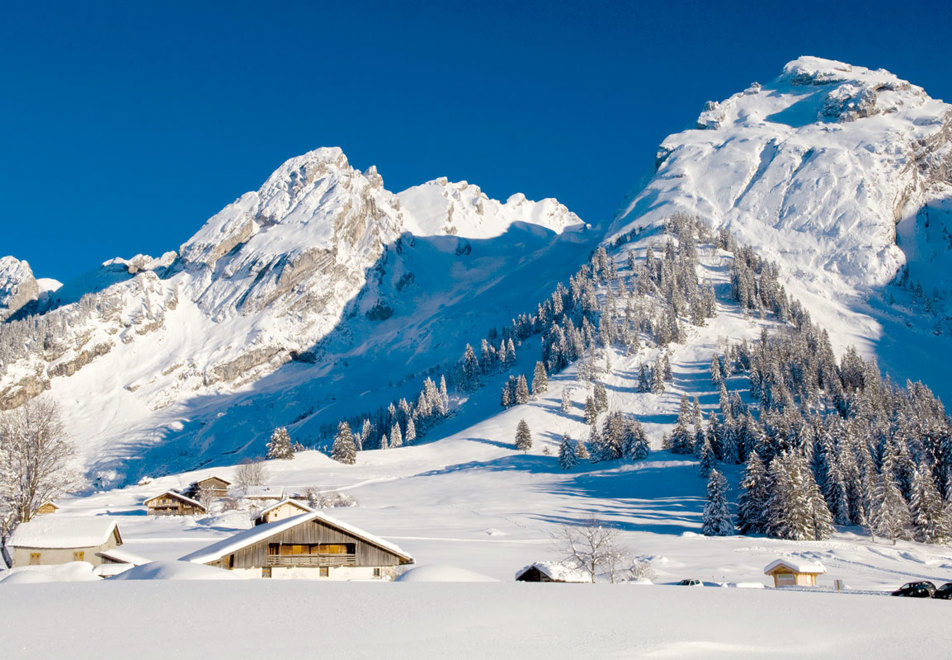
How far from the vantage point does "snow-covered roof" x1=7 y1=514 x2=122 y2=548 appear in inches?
1553

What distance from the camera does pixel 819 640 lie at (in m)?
11.5

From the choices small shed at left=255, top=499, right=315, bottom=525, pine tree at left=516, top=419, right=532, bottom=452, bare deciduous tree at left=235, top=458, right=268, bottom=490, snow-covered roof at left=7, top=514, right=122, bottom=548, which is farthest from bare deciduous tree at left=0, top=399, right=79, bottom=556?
pine tree at left=516, top=419, right=532, bottom=452

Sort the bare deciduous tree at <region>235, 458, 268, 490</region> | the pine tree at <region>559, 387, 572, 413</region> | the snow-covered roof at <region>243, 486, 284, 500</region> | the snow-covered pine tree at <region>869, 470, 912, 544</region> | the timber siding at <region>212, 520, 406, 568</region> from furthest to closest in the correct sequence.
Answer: the pine tree at <region>559, 387, 572, 413</region>, the bare deciduous tree at <region>235, 458, 268, 490</region>, the snow-covered roof at <region>243, 486, 284, 500</region>, the snow-covered pine tree at <region>869, 470, 912, 544</region>, the timber siding at <region>212, 520, 406, 568</region>

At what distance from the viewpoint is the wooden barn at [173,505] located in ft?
258

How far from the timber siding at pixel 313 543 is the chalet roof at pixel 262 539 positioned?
242 mm

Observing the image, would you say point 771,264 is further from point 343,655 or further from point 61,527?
point 343,655

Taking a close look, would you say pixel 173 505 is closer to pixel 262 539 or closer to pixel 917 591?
pixel 262 539

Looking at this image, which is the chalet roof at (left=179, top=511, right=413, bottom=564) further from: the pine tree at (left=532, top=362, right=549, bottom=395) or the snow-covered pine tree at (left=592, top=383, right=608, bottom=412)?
the pine tree at (left=532, top=362, right=549, bottom=395)

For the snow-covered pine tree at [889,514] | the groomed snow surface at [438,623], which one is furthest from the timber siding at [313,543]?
the snow-covered pine tree at [889,514]

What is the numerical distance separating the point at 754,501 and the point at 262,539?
161 feet

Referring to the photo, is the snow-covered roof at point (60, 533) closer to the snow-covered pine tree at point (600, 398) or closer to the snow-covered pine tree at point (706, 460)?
the snow-covered pine tree at point (706, 460)

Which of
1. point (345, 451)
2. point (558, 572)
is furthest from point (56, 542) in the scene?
point (345, 451)

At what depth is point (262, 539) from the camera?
26781 mm

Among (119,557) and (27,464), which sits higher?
(27,464)
